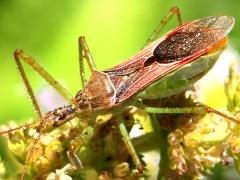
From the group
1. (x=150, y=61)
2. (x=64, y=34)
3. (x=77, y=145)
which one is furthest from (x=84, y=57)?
(x=64, y=34)

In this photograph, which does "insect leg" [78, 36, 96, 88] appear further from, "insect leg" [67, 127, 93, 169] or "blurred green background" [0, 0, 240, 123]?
"blurred green background" [0, 0, 240, 123]

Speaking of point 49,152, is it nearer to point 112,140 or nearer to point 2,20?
point 112,140

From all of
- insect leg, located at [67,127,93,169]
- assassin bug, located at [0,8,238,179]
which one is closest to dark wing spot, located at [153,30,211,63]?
assassin bug, located at [0,8,238,179]

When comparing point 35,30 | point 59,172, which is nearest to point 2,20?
point 35,30

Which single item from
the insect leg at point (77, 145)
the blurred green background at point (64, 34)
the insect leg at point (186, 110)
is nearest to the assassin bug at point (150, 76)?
the insect leg at point (186, 110)

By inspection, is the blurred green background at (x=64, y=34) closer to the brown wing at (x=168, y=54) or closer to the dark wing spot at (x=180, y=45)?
the brown wing at (x=168, y=54)

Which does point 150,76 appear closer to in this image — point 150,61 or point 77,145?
point 150,61

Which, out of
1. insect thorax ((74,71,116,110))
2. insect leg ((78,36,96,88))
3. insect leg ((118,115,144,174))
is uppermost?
insect leg ((78,36,96,88))
